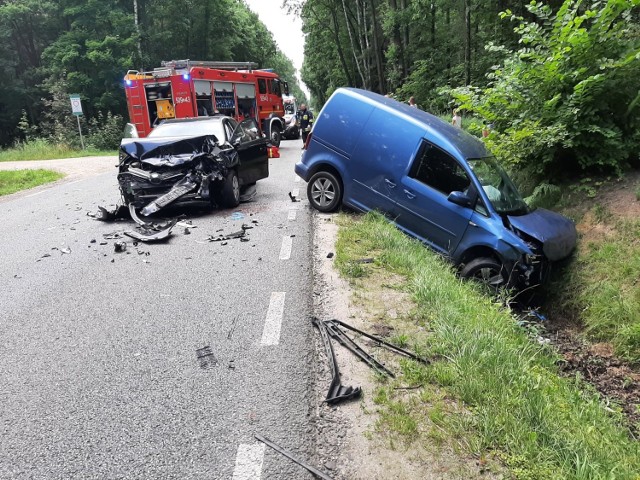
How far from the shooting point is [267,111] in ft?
69.8

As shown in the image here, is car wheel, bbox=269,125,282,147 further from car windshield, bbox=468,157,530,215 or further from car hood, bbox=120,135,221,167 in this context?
car windshield, bbox=468,157,530,215

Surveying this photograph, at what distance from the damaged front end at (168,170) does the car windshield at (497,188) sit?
4341 millimetres

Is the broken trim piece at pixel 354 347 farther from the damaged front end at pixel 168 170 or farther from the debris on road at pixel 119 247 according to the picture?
the damaged front end at pixel 168 170

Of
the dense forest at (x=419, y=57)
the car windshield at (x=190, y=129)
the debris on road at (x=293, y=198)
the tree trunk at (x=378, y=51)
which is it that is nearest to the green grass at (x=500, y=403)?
the dense forest at (x=419, y=57)

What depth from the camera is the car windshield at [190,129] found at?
8.53m

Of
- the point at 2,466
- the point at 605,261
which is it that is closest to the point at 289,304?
the point at 2,466

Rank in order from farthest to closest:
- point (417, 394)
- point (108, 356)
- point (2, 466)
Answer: point (108, 356)
point (417, 394)
point (2, 466)

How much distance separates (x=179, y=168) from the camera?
304 inches

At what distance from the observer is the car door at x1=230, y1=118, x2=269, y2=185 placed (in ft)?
29.6

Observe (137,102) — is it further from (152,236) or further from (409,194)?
(409,194)

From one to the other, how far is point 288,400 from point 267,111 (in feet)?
65.2

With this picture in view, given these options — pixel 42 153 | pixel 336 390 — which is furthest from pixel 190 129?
pixel 42 153

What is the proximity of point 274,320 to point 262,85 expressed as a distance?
61.0 feet

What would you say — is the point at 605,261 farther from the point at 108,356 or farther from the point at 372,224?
the point at 108,356
